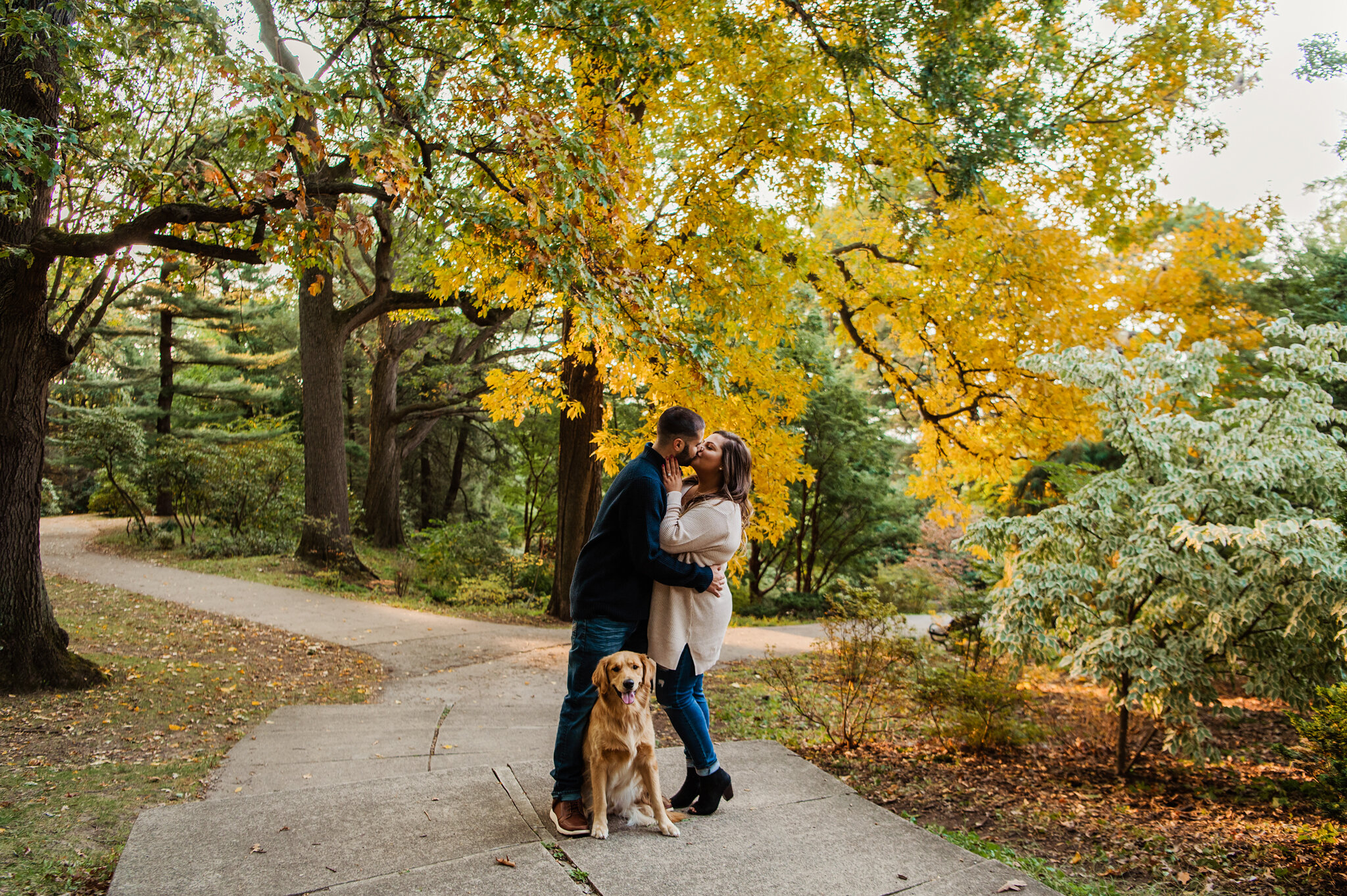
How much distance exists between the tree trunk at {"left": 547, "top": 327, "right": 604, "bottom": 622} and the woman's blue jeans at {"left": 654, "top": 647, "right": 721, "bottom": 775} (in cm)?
705

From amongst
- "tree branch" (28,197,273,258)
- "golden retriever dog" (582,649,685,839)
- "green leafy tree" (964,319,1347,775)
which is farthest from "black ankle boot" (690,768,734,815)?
"tree branch" (28,197,273,258)

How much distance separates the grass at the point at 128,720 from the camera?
3428 mm

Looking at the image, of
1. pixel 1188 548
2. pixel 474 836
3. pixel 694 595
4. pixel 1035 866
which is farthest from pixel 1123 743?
pixel 474 836

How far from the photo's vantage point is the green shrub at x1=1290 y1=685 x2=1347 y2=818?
4.05m

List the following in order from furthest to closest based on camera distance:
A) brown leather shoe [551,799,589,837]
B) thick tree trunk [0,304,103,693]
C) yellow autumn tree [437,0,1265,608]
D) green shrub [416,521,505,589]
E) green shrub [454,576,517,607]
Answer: green shrub [416,521,505,589]
green shrub [454,576,517,607]
yellow autumn tree [437,0,1265,608]
thick tree trunk [0,304,103,693]
brown leather shoe [551,799,589,837]

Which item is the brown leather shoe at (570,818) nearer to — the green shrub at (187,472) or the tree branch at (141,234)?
the tree branch at (141,234)

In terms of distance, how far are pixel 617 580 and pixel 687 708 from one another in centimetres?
66

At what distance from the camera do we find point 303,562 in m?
14.9

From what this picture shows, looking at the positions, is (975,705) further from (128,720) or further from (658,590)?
(128,720)

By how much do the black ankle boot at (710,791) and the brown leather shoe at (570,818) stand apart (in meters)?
0.57

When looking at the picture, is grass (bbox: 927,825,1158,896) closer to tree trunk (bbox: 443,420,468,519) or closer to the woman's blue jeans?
the woman's blue jeans

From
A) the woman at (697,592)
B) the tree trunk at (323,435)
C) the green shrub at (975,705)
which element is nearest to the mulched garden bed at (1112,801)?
the green shrub at (975,705)

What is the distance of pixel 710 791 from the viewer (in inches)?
140

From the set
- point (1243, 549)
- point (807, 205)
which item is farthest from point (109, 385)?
point (1243, 549)
